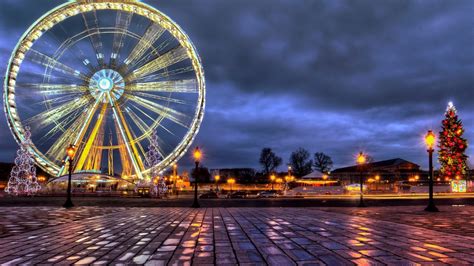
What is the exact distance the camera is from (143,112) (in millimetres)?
37844

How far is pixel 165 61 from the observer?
1427 inches

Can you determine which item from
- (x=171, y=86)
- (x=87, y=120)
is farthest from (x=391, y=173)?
(x=87, y=120)

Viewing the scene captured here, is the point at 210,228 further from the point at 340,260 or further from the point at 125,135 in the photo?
the point at 125,135

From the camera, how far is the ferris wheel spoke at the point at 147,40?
36125 mm

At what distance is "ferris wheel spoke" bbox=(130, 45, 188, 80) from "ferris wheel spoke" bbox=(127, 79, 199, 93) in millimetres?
1233

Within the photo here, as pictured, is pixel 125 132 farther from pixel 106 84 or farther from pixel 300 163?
pixel 300 163

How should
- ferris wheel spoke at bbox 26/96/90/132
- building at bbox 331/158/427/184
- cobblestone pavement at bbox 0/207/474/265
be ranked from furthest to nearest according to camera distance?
building at bbox 331/158/427/184
ferris wheel spoke at bbox 26/96/90/132
cobblestone pavement at bbox 0/207/474/265

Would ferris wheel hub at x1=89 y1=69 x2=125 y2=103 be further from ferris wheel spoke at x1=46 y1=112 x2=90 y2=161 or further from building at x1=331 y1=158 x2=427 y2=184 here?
building at x1=331 y1=158 x2=427 y2=184

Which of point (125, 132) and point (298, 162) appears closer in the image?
point (125, 132)

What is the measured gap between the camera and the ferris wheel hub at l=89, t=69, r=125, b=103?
123 ft

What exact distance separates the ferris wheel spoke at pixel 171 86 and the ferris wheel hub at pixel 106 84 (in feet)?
7.09

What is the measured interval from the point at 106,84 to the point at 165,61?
664 cm

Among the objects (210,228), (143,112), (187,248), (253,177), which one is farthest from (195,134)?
(253,177)

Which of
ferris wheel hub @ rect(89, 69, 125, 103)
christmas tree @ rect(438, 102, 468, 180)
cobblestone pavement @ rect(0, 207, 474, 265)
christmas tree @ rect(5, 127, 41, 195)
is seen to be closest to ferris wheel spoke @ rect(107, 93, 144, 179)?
ferris wheel hub @ rect(89, 69, 125, 103)
